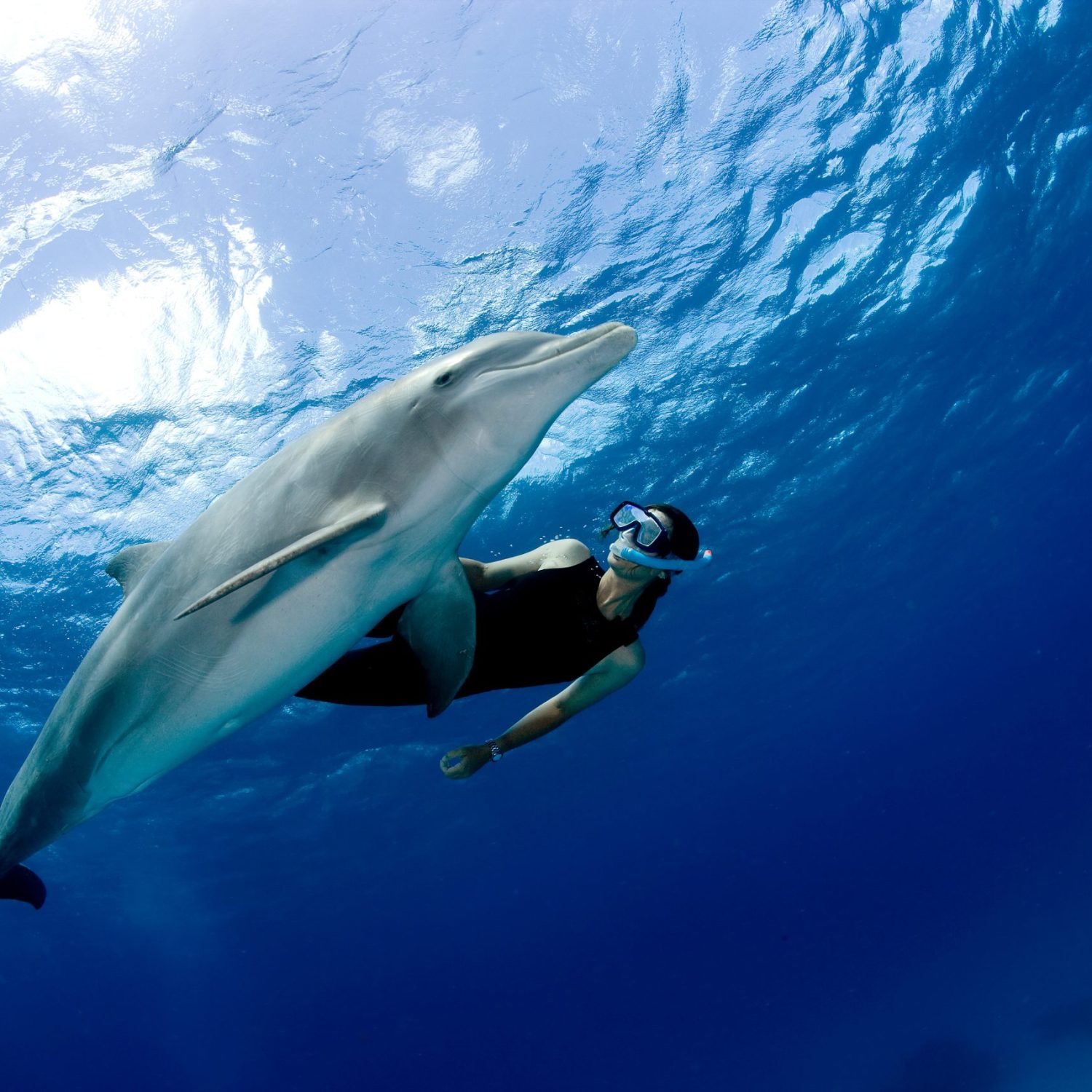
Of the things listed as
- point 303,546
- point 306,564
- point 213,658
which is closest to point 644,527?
point 306,564

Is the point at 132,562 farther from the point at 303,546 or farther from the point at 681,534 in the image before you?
the point at 681,534

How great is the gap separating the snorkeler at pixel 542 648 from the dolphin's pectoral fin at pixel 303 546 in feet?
4.66

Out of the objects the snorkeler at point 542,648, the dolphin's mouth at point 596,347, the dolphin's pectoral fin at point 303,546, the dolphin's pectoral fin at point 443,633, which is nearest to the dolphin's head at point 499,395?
the dolphin's mouth at point 596,347

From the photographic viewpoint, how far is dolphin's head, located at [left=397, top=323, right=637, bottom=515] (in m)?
2.56

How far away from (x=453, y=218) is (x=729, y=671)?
2347 centimetres

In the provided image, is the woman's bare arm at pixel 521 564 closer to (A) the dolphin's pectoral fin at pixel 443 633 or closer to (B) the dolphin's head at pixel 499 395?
(A) the dolphin's pectoral fin at pixel 443 633

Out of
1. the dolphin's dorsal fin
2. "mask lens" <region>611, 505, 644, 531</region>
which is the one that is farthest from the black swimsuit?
the dolphin's dorsal fin

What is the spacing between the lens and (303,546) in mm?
2402

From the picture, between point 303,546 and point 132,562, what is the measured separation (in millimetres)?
1839

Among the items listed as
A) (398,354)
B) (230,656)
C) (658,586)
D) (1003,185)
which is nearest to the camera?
(230,656)

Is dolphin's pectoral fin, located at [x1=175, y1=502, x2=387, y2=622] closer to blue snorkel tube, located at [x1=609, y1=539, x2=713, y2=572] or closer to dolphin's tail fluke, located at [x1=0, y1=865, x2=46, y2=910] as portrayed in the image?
blue snorkel tube, located at [x1=609, y1=539, x2=713, y2=572]

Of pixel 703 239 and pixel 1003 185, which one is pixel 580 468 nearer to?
pixel 703 239

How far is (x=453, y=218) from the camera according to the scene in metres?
9.24

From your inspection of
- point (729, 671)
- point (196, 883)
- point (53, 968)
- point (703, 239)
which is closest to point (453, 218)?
point (703, 239)
